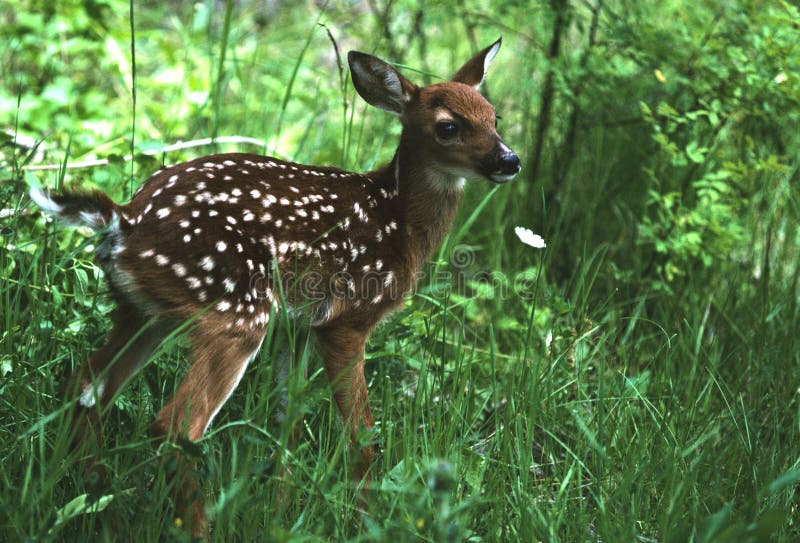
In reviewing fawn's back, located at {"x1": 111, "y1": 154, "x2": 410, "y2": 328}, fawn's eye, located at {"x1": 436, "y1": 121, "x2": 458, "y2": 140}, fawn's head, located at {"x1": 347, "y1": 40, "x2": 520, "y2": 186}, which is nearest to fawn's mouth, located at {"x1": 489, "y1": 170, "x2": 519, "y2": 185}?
fawn's head, located at {"x1": 347, "y1": 40, "x2": 520, "y2": 186}

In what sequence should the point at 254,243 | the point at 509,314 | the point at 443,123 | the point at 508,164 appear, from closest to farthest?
the point at 254,243 < the point at 508,164 < the point at 443,123 < the point at 509,314

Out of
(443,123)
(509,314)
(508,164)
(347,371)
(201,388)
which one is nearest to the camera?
(201,388)

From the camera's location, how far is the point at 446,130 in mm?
3311

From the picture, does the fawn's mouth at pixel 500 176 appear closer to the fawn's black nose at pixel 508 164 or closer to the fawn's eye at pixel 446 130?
the fawn's black nose at pixel 508 164

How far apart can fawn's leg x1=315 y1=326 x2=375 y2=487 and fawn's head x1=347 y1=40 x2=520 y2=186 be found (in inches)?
27.7

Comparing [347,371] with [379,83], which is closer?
[347,371]

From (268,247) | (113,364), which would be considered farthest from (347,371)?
(113,364)

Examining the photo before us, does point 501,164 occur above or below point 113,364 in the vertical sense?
above

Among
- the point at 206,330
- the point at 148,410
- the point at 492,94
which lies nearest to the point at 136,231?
the point at 206,330

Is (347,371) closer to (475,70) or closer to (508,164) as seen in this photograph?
(508,164)

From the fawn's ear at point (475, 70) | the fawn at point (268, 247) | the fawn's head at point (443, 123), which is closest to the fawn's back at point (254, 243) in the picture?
the fawn at point (268, 247)

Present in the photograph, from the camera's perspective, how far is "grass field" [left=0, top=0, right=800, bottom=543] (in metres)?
2.60

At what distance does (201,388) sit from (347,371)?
0.51 metres

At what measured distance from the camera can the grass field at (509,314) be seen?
8.52 feet
